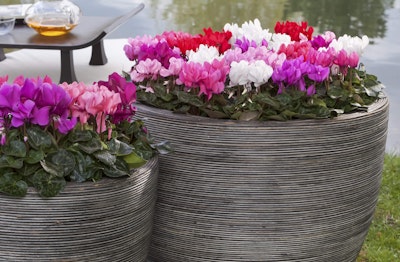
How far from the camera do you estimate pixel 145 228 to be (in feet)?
6.40

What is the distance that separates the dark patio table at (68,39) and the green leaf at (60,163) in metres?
2.83

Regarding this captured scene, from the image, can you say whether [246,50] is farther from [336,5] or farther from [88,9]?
[336,5]

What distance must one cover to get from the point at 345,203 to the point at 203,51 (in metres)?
0.60

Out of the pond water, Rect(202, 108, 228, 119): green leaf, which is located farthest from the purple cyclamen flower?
the pond water

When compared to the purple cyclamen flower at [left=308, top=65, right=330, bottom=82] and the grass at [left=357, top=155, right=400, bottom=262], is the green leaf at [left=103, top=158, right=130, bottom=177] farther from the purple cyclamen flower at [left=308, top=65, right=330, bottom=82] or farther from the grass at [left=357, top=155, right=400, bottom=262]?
the grass at [left=357, top=155, right=400, bottom=262]

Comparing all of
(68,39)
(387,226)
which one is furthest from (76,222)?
(68,39)

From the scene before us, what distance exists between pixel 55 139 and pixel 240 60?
748 millimetres

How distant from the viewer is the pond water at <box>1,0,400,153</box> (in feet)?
23.9

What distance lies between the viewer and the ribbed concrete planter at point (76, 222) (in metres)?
1.72

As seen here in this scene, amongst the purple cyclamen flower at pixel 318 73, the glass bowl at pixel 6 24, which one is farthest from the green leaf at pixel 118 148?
the glass bowl at pixel 6 24

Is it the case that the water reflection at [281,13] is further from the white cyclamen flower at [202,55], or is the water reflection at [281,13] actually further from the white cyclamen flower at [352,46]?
the white cyclamen flower at [202,55]

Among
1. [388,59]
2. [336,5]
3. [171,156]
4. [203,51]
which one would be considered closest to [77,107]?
[171,156]

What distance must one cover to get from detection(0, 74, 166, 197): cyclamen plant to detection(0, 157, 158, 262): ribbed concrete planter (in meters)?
0.03

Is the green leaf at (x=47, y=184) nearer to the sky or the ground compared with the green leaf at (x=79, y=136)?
nearer to the ground
